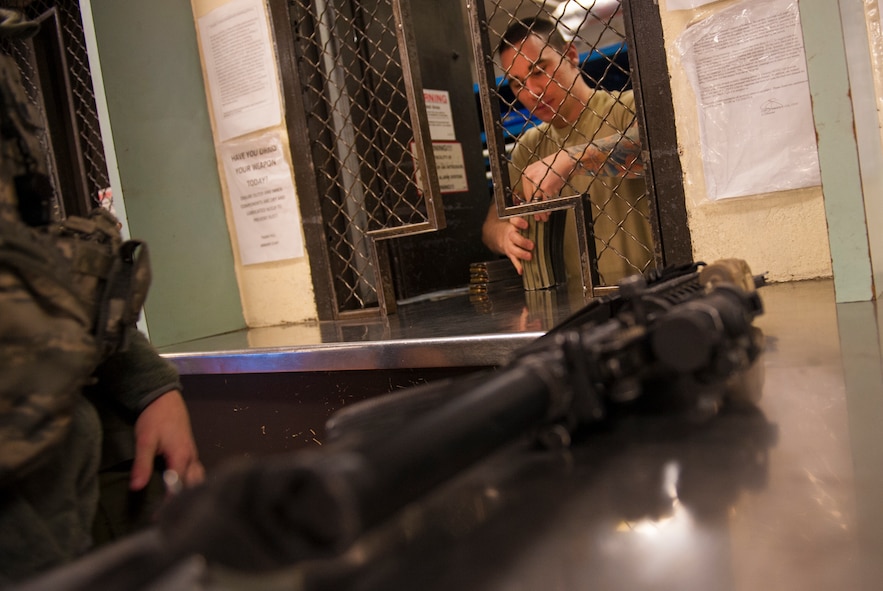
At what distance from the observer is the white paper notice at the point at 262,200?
2.01 m

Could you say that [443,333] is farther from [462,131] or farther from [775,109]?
[462,131]

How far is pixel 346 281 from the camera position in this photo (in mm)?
1999

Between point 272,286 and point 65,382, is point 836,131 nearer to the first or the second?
point 65,382

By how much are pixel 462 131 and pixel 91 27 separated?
1145mm

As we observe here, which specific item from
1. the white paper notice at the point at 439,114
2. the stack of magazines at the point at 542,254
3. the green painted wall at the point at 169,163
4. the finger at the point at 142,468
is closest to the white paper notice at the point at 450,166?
the white paper notice at the point at 439,114

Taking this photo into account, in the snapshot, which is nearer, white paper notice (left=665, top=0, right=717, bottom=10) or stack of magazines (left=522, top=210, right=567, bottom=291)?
white paper notice (left=665, top=0, right=717, bottom=10)

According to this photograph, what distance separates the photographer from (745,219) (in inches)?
56.4

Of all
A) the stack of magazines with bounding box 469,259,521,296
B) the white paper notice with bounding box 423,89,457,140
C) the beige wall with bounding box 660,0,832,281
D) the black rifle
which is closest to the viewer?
the black rifle

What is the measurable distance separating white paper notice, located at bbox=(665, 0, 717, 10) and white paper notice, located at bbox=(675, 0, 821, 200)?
4cm

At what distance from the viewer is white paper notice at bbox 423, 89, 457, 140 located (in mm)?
2240

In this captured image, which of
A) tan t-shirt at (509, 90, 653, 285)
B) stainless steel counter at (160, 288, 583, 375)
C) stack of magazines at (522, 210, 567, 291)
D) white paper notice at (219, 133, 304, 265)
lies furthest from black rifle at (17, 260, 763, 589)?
white paper notice at (219, 133, 304, 265)

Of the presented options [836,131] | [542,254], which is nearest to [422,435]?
[836,131]

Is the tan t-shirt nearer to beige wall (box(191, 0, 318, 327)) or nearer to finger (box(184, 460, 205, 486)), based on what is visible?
beige wall (box(191, 0, 318, 327))

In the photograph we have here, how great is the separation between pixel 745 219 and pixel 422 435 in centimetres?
124
